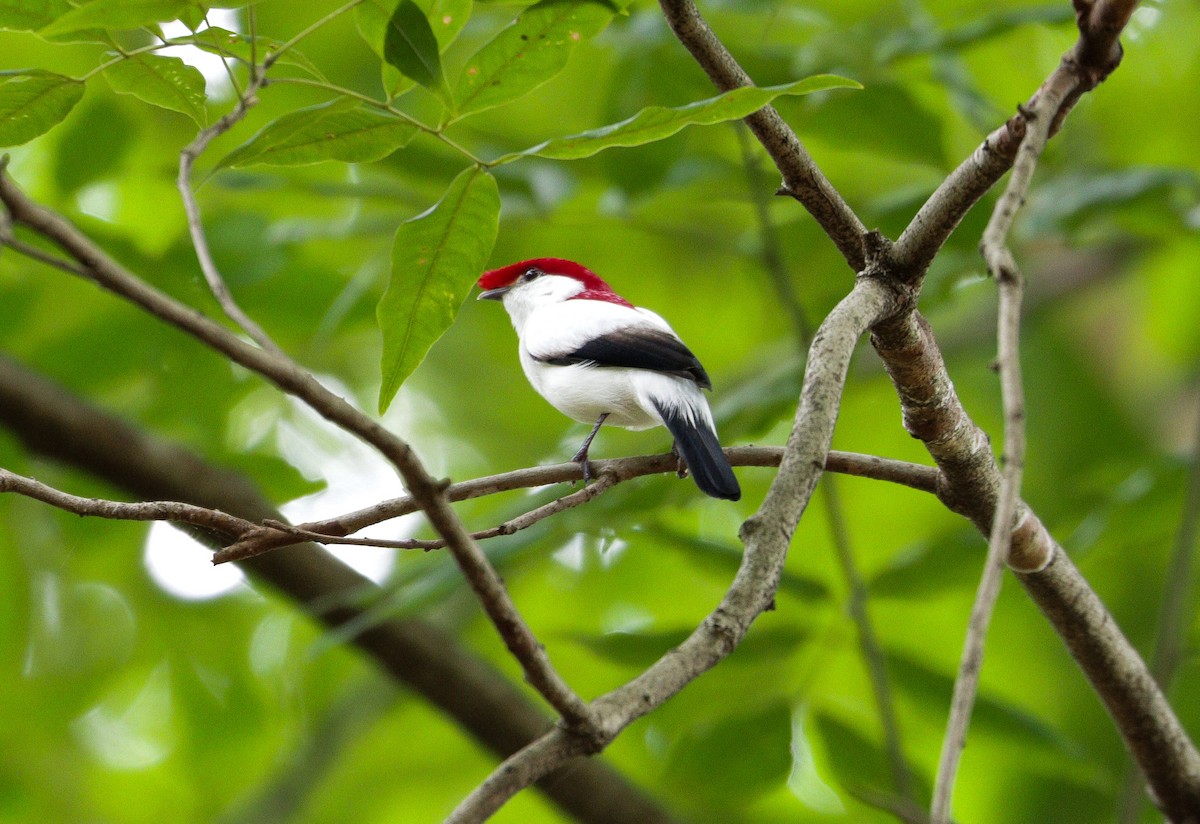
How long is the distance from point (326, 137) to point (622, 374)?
53.1 inches

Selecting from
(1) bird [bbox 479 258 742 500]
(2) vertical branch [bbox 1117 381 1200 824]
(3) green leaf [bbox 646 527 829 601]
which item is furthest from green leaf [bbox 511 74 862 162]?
(2) vertical branch [bbox 1117 381 1200 824]

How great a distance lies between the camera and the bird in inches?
97.3

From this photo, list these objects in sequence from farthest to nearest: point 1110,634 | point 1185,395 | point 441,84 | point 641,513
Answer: point 1185,395
point 641,513
point 1110,634
point 441,84

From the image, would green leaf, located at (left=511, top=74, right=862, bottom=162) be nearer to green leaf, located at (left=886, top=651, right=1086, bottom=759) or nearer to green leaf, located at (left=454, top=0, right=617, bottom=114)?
green leaf, located at (left=454, top=0, right=617, bottom=114)

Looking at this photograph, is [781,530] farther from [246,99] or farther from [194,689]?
[194,689]

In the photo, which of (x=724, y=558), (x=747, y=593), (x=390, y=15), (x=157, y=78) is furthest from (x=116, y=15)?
(x=724, y=558)

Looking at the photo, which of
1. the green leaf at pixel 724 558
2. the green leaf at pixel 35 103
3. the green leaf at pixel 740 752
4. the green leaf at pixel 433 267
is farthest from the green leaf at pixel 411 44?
the green leaf at pixel 740 752

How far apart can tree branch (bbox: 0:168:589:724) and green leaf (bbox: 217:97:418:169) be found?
0.56 meters

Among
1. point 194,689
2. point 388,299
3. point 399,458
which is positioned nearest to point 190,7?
point 388,299

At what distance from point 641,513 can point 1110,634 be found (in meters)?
1.07

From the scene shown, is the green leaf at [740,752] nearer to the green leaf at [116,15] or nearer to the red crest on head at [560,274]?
the red crest on head at [560,274]

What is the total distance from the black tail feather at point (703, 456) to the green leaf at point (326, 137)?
2.79 ft

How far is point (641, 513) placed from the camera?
279 centimetres

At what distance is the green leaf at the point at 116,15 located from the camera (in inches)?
51.6
